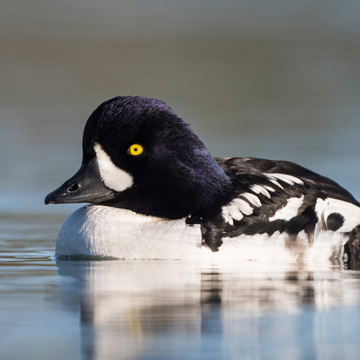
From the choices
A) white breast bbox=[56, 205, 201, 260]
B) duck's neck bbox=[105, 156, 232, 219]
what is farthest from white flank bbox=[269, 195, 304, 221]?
white breast bbox=[56, 205, 201, 260]

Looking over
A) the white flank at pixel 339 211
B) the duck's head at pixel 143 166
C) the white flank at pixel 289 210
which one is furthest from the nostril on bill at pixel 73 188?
the white flank at pixel 339 211

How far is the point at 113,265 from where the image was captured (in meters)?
7.41

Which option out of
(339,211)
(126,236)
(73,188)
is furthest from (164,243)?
(339,211)

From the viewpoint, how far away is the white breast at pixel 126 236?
759cm

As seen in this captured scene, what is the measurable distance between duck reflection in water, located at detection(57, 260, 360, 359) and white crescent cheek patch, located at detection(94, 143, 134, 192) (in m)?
0.61

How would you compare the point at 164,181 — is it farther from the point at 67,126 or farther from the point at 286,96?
the point at 286,96

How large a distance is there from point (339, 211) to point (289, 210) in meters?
0.45

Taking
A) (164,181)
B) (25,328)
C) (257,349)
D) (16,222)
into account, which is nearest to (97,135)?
(164,181)

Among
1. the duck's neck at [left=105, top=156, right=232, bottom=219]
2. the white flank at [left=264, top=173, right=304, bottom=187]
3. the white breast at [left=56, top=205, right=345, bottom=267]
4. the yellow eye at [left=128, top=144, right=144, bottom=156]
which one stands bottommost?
the white breast at [left=56, top=205, right=345, bottom=267]

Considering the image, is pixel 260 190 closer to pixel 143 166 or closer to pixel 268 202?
pixel 268 202

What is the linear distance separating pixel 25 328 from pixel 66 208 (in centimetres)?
478

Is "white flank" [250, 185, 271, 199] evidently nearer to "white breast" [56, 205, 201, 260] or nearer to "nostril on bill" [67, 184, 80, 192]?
"white breast" [56, 205, 201, 260]

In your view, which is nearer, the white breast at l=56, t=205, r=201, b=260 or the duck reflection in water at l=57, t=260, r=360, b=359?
the duck reflection in water at l=57, t=260, r=360, b=359

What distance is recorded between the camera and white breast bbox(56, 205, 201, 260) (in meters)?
7.59
